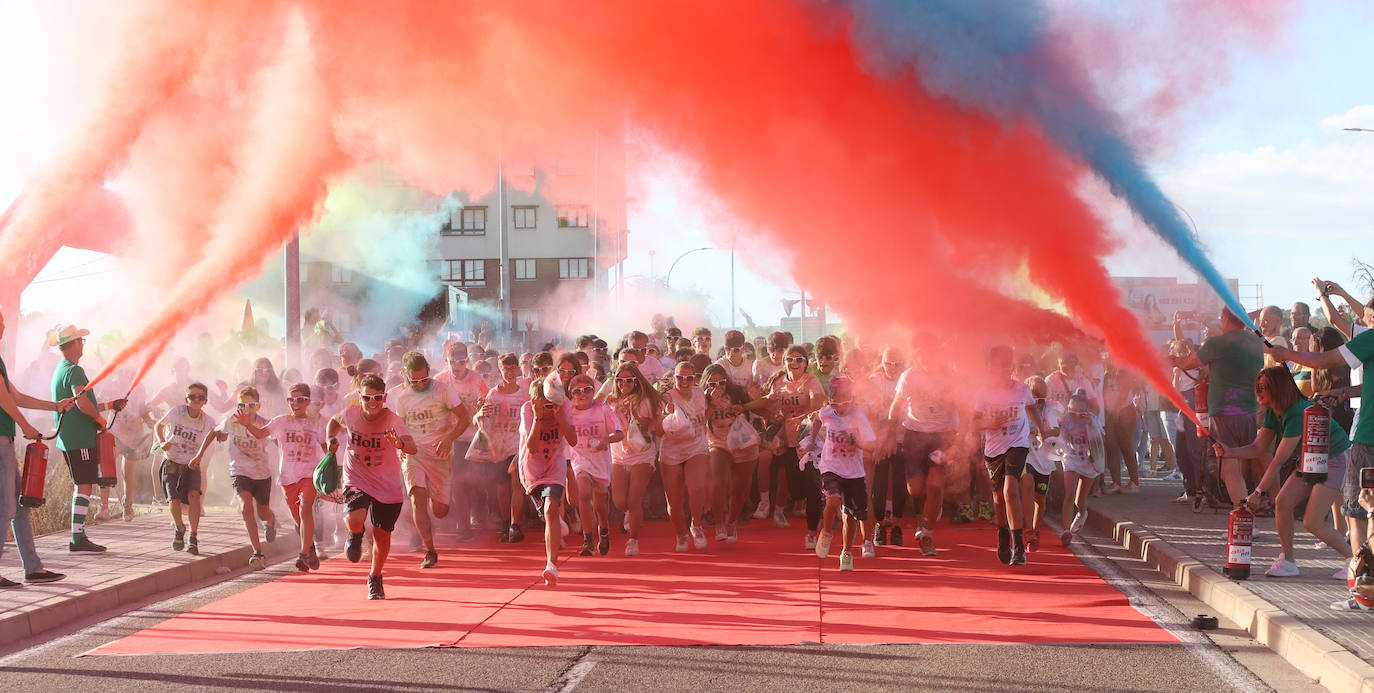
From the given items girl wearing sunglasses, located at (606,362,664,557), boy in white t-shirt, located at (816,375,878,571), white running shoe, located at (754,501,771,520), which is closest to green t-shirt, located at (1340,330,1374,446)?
boy in white t-shirt, located at (816,375,878,571)

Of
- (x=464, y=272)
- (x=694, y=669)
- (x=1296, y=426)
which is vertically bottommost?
(x=694, y=669)

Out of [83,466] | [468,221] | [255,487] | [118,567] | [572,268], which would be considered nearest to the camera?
[118,567]

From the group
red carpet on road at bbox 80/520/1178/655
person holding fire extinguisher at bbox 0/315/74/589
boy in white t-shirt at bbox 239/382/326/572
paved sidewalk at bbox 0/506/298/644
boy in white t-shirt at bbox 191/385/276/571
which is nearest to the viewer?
red carpet on road at bbox 80/520/1178/655

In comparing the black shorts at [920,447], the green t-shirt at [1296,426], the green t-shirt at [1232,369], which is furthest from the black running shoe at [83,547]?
the green t-shirt at [1232,369]

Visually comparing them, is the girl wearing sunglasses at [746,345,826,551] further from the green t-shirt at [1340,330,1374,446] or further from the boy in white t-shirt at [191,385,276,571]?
the green t-shirt at [1340,330,1374,446]

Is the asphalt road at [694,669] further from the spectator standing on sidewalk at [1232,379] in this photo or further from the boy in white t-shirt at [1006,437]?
the spectator standing on sidewalk at [1232,379]

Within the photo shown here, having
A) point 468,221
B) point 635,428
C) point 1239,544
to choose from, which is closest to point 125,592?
point 635,428

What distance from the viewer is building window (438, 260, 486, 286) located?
6035 cm

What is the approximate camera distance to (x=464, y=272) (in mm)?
60406

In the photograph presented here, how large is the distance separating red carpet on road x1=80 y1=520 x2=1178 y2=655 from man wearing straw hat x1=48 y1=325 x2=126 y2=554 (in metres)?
2.12

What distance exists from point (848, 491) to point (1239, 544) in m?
3.00

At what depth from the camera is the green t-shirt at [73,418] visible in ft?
36.7

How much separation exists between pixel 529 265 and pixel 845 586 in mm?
51220

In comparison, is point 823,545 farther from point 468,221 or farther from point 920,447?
point 468,221
